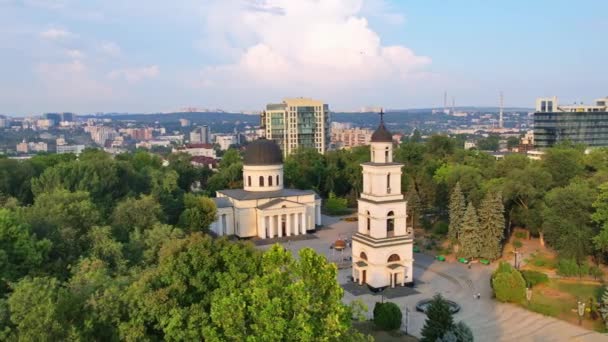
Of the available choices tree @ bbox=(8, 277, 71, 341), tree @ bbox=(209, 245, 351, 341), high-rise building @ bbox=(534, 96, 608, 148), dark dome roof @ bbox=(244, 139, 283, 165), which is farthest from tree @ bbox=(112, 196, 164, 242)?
high-rise building @ bbox=(534, 96, 608, 148)

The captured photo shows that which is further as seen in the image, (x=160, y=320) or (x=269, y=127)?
(x=269, y=127)

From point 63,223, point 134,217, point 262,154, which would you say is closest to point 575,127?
point 262,154

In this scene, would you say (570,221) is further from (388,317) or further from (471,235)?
(388,317)

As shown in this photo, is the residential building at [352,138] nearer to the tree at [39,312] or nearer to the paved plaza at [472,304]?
the paved plaza at [472,304]

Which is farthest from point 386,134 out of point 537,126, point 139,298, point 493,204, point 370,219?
point 537,126

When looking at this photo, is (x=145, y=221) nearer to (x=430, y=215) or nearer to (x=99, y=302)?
(x=99, y=302)
